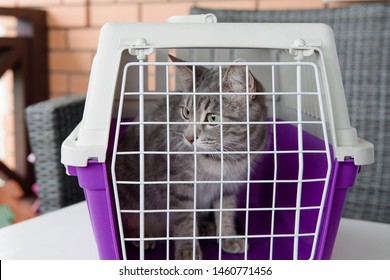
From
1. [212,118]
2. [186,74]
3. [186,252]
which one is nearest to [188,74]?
[186,74]

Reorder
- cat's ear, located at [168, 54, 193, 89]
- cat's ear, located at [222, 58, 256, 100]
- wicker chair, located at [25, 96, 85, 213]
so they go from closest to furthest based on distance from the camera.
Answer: cat's ear, located at [222, 58, 256, 100], cat's ear, located at [168, 54, 193, 89], wicker chair, located at [25, 96, 85, 213]

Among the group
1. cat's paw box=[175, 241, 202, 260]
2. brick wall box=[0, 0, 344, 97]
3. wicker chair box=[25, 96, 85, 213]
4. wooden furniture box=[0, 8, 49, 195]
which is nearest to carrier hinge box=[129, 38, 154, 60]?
cat's paw box=[175, 241, 202, 260]

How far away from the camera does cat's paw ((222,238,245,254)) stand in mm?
921

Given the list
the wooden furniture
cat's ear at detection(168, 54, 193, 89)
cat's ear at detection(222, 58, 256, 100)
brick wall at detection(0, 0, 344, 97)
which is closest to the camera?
cat's ear at detection(222, 58, 256, 100)

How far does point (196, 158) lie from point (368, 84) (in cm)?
87

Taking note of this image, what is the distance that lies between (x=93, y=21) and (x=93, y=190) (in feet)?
5.29

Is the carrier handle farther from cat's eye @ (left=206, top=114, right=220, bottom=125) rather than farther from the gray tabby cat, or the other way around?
cat's eye @ (left=206, top=114, right=220, bottom=125)

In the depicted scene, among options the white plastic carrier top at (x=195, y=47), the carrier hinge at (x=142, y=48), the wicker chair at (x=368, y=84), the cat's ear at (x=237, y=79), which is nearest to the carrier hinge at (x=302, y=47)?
the white plastic carrier top at (x=195, y=47)

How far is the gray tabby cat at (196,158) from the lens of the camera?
0.88 metres

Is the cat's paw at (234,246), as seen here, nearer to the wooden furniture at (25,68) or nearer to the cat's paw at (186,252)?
the cat's paw at (186,252)

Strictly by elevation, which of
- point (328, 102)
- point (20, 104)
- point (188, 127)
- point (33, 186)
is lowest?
point (33, 186)

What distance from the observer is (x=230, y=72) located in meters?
0.80
